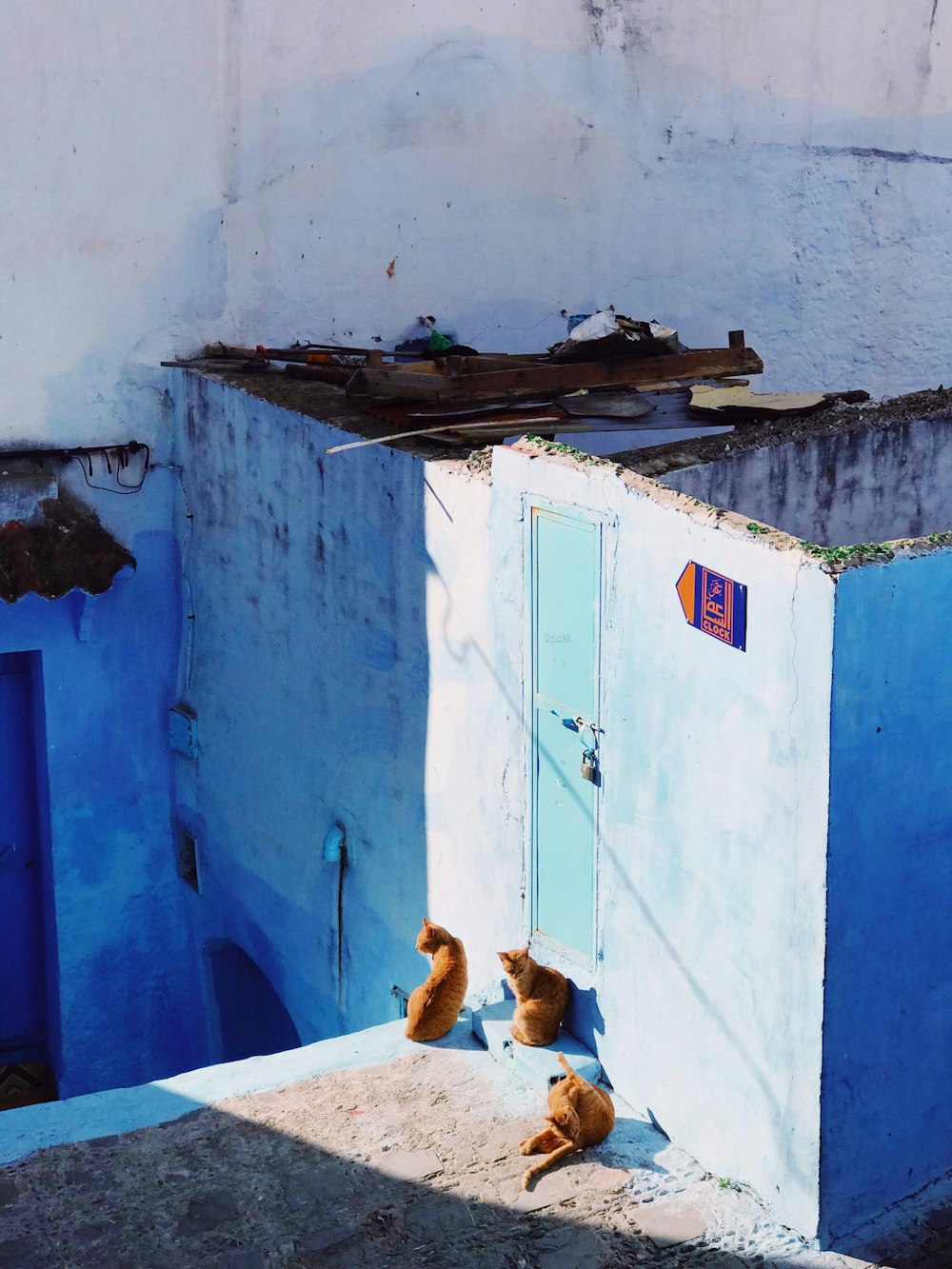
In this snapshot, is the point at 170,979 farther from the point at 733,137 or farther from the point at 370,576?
the point at 733,137

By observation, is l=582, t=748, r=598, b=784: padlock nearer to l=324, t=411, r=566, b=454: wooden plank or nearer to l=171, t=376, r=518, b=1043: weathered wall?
l=171, t=376, r=518, b=1043: weathered wall

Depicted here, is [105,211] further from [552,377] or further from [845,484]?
[845,484]

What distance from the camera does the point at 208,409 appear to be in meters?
9.16

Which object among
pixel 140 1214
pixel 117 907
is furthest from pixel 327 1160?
pixel 117 907

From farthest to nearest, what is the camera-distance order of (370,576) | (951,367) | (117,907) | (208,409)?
(951,367) → (117,907) → (208,409) → (370,576)

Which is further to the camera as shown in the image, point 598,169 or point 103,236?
point 598,169

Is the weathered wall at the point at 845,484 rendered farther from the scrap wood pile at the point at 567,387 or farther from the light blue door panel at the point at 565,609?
the light blue door panel at the point at 565,609

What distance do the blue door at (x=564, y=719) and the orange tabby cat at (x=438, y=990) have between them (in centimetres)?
40

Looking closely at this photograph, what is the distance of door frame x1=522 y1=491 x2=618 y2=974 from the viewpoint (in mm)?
6062

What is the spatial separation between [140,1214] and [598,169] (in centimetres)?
762

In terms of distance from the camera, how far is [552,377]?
8.30m

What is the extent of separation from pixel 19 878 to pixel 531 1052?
16.0 feet

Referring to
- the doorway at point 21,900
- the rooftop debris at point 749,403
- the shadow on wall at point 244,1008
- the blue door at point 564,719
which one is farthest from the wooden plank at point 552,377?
the shadow on wall at point 244,1008

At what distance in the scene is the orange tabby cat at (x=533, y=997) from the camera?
6.43 metres
